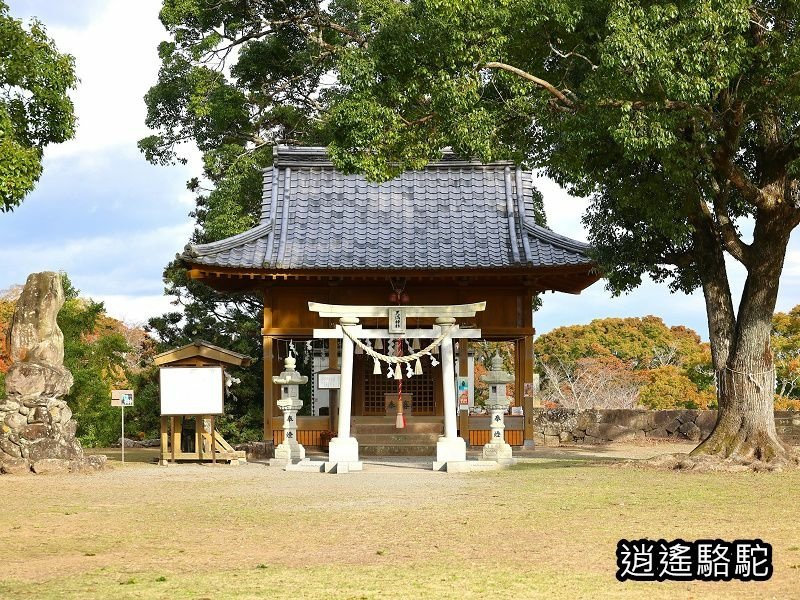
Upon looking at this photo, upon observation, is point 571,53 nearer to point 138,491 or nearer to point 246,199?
point 138,491

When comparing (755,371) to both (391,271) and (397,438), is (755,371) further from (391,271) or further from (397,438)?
(397,438)

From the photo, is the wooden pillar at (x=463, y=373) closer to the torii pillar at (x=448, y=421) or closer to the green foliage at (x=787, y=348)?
the torii pillar at (x=448, y=421)

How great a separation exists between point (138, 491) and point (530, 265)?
10.1 metres

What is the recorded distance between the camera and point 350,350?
18.8m

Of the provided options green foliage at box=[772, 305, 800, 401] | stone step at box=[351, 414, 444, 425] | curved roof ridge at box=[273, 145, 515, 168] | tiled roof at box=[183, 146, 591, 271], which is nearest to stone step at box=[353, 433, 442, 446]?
stone step at box=[351, 414, 444, 425]

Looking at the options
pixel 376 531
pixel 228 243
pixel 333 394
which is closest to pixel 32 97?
pixel 228 243

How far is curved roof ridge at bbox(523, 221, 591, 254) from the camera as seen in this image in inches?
898

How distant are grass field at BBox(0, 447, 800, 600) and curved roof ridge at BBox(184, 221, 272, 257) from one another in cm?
593

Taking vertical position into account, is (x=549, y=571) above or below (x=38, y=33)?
below

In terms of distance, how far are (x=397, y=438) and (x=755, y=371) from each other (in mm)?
8376

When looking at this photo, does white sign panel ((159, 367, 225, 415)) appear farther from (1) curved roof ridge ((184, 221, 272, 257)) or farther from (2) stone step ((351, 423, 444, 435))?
(2) stone step ((351, 423, 444, 435))

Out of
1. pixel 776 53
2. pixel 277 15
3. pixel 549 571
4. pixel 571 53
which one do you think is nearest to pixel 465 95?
pixel 571 53

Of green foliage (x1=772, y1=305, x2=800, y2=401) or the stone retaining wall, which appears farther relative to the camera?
green foliage (x1=772, y1=305, x2=800, y2=401)

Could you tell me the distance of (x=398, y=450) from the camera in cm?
2245
